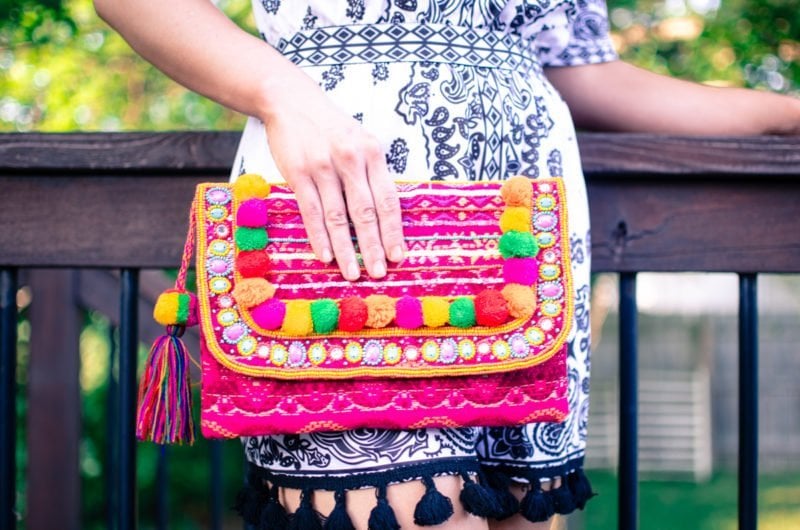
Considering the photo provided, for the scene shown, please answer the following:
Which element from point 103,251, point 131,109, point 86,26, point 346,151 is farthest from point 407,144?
point 131,109

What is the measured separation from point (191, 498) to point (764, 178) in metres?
3.76

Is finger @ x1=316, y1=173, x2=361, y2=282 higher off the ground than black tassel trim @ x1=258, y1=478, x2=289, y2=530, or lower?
higher

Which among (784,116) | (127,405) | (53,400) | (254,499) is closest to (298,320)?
(254,499)

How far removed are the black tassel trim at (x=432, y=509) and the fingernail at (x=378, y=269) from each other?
0.24 metres

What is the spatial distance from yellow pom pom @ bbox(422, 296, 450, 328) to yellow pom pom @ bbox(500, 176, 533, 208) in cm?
14

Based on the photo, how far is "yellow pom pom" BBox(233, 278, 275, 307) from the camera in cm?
86

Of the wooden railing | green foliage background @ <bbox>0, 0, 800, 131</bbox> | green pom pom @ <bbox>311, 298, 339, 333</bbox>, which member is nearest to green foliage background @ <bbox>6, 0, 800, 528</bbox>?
green foliage background @ <bbox>0, 0, 800, 131</bbox>

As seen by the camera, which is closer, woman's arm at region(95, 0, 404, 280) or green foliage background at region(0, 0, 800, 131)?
woman's arm at region(95, 0, 404, 280)

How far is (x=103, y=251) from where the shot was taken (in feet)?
4.25

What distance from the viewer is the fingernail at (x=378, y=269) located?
0.86 metres

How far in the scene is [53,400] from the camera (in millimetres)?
2562

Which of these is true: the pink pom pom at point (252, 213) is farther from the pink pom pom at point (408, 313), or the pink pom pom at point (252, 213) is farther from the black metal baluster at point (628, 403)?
the black metal baluster at point (628, 403)

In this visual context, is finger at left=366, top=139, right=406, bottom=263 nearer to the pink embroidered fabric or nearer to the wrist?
the pink embroidered fabric

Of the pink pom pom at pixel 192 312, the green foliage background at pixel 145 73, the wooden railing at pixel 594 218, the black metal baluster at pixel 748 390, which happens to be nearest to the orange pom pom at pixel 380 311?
the pink pom pom at pixel 192 312
